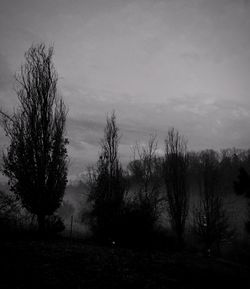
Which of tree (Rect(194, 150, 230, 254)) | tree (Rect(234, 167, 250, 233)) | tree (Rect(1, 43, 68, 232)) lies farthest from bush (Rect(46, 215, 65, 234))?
tree (Rect(194, 150, 230, 254))

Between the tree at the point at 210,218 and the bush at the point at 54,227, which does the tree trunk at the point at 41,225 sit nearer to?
the bush at the point at 54,227

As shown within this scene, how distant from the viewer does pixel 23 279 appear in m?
4.52

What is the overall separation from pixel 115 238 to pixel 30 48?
40.1ft

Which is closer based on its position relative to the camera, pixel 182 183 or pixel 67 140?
pixel 67 140

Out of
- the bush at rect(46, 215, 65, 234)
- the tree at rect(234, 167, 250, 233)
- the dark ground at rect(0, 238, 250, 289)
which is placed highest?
the tree at rect(234, 167, 250, 233)

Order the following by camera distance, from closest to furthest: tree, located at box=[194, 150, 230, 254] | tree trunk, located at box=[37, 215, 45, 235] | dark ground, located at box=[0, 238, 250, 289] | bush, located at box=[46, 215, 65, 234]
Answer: dark ground, located at box=[0, 238, 250, 289], tree trunk, located at box=[37, 215, 45, 235], bush, located at box=[46, 215, 65, 234], tree, located at box=[194, 150, 230, 254]

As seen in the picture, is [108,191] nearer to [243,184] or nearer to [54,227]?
[54,227]

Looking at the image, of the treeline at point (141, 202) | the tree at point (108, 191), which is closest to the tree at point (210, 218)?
the treeline at point (141, 202)

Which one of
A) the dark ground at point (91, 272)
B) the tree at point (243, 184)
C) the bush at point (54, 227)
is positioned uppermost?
the tree at point (243, 184)

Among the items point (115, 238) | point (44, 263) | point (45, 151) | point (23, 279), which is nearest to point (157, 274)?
point (44, 263)

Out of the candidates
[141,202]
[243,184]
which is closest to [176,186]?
[141,202]

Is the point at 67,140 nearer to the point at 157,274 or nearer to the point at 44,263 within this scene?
the point at 44,263

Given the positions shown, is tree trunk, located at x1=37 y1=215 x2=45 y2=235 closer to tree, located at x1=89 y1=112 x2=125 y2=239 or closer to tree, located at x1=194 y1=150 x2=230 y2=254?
tree, located at x1=89 y1=112 x2=125 y2=239

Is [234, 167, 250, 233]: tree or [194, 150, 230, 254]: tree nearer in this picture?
[234, 167, 250, 233]: tree
